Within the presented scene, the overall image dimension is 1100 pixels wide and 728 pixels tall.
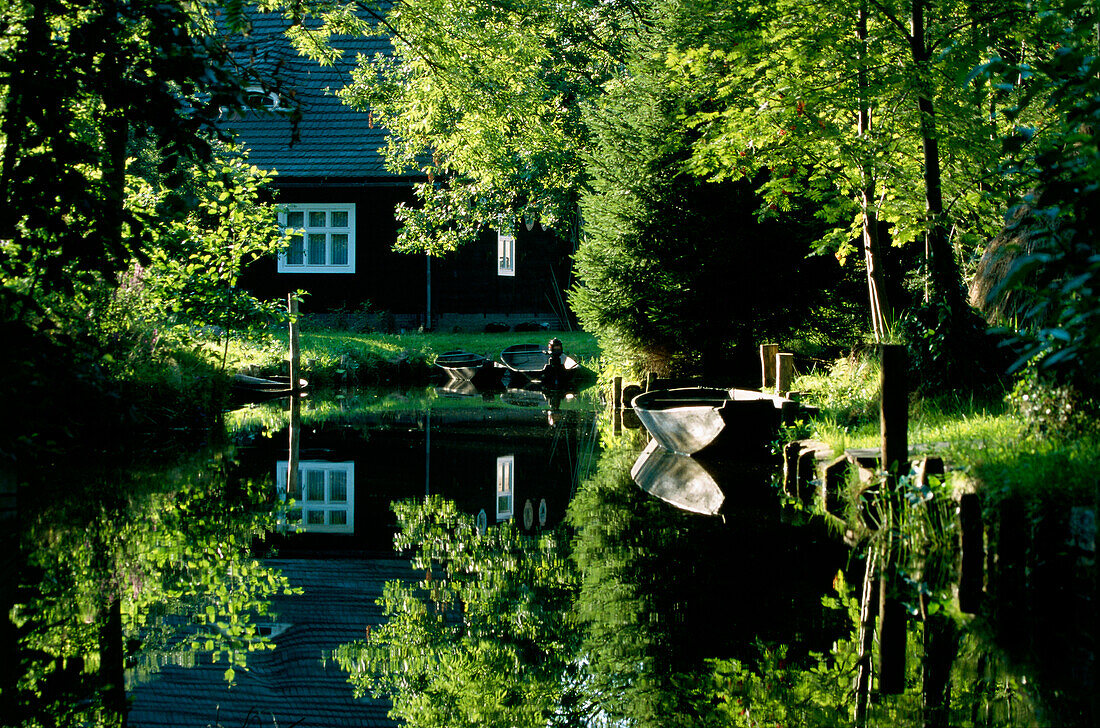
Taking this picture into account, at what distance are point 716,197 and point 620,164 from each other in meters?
1.86

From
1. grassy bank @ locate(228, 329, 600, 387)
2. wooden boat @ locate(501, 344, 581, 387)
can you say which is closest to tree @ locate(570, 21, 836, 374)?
wooden boat @ locate(501, 344, 581, 387)

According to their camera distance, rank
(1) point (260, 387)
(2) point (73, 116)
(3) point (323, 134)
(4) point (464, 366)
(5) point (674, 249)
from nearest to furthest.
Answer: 1. (2) point (73, 116)
2. (5) point (674, 249)
3. (1) point (260, 387)
4. (4) point (464, 366)
5. (3) point (323, 134)

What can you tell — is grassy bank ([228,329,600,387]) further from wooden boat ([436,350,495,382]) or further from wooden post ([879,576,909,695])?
wooden post ([879,576,909,695])

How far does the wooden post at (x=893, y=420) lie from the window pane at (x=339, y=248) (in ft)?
73.7

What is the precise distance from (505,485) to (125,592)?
199 inches

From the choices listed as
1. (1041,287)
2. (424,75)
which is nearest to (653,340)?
(424,75)

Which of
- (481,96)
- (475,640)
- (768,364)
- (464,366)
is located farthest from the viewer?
(464,366)

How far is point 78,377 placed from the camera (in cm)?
926

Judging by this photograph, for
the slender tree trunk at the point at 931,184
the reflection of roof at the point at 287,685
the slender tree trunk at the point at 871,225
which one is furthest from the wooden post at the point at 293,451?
the slender tree trunk at the point at 931,184

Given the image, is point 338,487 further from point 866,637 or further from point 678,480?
point 866,637

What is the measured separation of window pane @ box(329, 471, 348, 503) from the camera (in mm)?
10348

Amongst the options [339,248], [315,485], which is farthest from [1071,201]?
[339,248]

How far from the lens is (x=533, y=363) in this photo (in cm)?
2516

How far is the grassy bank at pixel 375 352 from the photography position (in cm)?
2189
